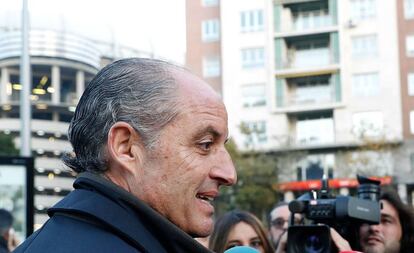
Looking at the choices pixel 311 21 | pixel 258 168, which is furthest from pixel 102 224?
pixel 311 21

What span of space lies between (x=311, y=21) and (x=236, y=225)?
3636cm

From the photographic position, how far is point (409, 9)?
4022 cm

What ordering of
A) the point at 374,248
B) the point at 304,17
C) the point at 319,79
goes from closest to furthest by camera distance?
the point at 374,248
the point at 319,79
the point at 304,17

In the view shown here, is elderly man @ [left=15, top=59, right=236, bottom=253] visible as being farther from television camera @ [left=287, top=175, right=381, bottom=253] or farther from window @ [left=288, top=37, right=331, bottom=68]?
window @ [left=288, top=37, right=331, bottom=68]

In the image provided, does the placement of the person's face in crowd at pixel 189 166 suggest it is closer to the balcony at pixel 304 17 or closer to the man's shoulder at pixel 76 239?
the man's shoulder at pixel 76 239

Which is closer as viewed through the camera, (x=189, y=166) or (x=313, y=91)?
(x=189, y=166)

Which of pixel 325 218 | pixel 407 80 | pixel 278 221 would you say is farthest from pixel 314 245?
pixel 407 80

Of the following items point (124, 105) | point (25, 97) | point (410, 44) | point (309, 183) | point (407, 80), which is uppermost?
point (410, 44)

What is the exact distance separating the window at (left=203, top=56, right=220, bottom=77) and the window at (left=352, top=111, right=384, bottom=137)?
7825 mm

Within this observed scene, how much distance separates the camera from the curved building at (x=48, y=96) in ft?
136

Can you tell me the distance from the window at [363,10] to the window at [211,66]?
24.5 feet

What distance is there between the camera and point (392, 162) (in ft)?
123

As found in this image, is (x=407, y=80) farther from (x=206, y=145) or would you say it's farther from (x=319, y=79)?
(x=206, y=145)

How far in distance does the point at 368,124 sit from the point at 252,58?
23.2 feet
